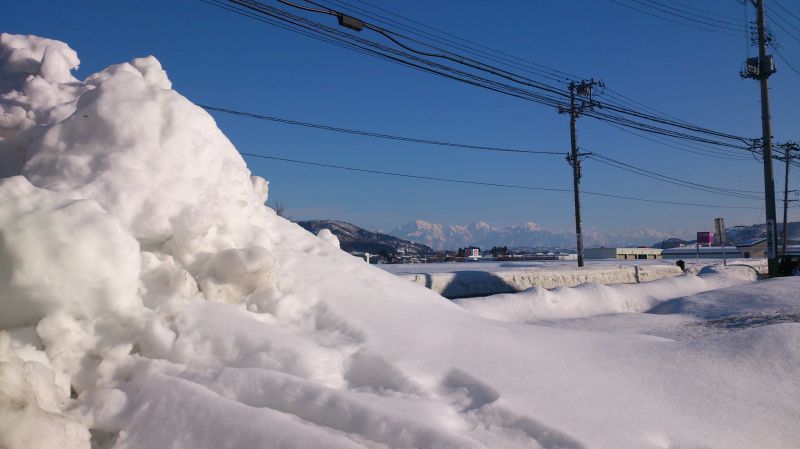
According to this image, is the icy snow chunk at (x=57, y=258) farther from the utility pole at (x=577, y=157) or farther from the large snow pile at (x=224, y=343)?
the utility pole at (x=577, y=157)

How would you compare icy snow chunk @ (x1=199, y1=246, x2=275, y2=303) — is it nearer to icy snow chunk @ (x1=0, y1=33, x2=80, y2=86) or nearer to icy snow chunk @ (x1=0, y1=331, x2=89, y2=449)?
icy snow chunk @ (x1=0, y1=331, x2=89, y2=449)

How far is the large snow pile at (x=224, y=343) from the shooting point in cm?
254

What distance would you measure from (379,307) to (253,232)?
110cm

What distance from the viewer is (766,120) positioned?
57.0 ft

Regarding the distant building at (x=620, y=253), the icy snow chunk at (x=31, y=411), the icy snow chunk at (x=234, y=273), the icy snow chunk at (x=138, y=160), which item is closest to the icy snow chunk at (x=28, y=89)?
the icy snow chunk at (x=138, y=160)

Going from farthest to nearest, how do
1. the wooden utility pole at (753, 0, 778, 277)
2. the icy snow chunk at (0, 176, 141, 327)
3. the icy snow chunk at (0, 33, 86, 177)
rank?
the wooden utility pole at (753, 0, 778, 277)
the icy snow chunk at (0, 33, 86, 177)
the icy snow chunk at (0, 176, 141, 327)

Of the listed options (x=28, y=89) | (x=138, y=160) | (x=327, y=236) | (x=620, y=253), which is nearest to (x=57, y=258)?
(x=138, y=160)

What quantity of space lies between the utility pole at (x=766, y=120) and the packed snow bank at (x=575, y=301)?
5.81 m

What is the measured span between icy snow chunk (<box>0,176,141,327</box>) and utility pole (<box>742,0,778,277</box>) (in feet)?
59.2

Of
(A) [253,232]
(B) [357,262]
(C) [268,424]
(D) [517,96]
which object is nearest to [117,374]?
(C) [268,424]

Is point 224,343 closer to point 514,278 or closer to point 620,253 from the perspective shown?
point 514,278

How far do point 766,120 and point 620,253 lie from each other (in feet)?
105

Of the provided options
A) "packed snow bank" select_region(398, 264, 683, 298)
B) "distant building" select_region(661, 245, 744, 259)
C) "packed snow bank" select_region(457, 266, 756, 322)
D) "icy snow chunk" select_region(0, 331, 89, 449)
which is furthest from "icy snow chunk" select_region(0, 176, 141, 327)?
"distant building" select_region(661, 245, 744, 259)

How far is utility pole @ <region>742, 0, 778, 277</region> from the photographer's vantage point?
54.5 feet
